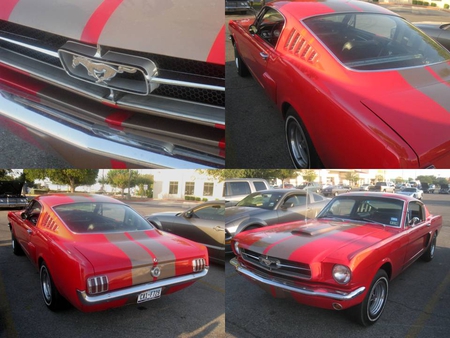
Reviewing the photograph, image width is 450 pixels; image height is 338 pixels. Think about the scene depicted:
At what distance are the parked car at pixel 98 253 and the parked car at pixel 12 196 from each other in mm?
110

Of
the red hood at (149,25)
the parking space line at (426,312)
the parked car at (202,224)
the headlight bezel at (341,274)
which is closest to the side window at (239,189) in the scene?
the parked car at (202,224)

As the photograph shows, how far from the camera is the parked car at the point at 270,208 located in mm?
4418

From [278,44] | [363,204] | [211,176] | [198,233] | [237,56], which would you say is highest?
[237,56]

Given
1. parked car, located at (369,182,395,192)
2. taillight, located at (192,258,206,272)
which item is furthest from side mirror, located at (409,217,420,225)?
taillight, located at (192,258,206,272)

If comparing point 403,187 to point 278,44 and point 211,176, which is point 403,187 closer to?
point 211,176

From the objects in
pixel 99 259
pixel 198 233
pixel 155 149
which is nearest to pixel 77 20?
pixel 155 149

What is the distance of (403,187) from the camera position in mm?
2758

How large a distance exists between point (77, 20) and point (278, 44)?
2018 millimetres

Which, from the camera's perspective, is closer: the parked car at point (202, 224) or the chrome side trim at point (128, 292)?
the chrome side trim at point (128, 292)

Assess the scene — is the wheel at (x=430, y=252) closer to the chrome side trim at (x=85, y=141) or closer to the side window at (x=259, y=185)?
the side window at (x=259, y=185)

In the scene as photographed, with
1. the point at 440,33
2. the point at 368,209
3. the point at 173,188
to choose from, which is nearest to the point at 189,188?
the point at 173,188

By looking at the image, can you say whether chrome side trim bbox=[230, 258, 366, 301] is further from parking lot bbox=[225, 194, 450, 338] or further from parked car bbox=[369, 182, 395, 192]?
parked car bbox=[369, 182, 395, 192]

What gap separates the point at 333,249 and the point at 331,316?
0.50m

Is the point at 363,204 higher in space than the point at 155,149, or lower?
lower
